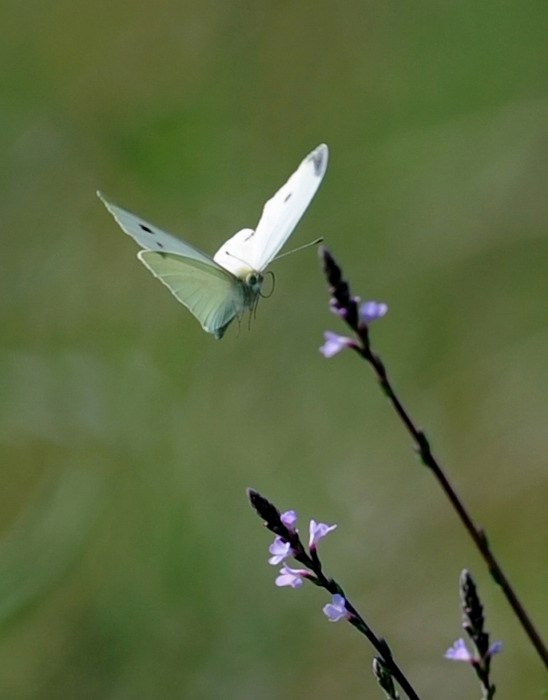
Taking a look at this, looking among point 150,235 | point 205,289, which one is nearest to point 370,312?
point 150,235

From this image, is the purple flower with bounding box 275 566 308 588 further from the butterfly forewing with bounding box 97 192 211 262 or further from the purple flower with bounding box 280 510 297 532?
the butterfly forewing with bounding box 97 192 211 262

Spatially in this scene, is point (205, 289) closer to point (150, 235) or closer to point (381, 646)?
point (150, 235)

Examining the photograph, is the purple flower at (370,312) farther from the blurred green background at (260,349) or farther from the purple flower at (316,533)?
the blurred green background at (260,349)

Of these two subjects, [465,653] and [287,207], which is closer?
[465,653]

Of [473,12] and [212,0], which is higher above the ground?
[212,0]

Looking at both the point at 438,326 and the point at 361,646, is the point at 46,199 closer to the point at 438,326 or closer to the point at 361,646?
the point at 438,326

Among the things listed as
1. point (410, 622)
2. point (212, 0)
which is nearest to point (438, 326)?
point (410, 622)

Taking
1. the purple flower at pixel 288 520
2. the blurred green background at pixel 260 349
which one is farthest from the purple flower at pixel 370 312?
the blurred green background at pixel 260 349
